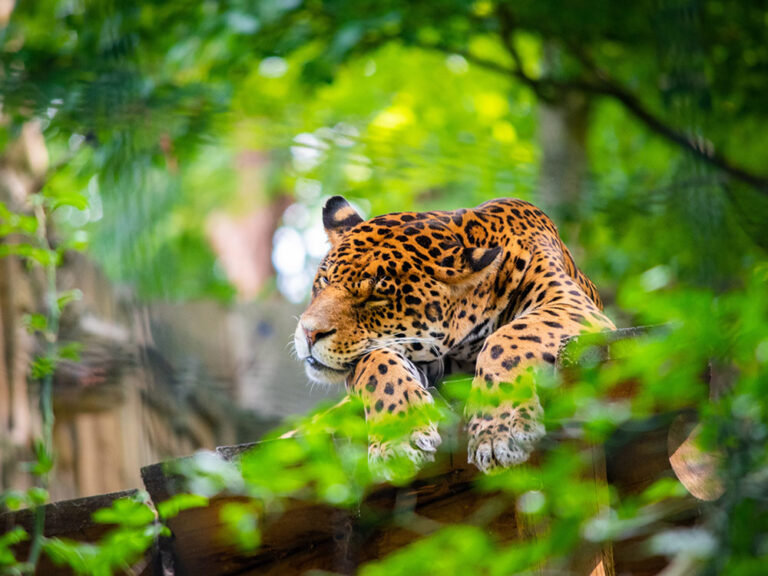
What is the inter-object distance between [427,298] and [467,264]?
0.62ft

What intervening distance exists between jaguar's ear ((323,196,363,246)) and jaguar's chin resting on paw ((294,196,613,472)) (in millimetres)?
15

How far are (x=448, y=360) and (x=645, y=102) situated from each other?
5145 millimetres

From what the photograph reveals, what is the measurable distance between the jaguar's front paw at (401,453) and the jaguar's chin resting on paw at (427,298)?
0.24 metres

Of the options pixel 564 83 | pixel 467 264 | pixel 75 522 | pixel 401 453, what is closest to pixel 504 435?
pixel 401 453

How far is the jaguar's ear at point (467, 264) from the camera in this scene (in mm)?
3100

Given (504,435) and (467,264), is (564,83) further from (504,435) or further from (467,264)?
(504,435)

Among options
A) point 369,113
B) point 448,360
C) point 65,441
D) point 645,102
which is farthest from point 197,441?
point 448,360

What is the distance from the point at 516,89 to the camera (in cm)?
918

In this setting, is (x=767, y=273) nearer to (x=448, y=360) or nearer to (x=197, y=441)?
(x=448, y=360)

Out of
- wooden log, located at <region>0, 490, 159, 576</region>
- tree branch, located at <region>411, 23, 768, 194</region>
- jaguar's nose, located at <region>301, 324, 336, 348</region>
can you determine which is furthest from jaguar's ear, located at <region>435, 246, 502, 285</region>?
tree branch, located at <region>411, 23, 768, 194</region>

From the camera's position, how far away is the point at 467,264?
10.3 ft

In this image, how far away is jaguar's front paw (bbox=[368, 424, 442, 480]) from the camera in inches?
98.1

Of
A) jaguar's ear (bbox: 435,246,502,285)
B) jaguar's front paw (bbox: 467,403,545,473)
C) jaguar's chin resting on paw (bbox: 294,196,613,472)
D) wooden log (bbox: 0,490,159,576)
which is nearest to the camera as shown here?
jaguar's front paw (bbox: 467,403,545,473)

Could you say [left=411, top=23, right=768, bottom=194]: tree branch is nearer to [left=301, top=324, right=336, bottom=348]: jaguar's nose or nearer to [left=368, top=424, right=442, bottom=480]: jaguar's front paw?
[left=301, top=324, right=336, bottom=348]: jaguar's nose
